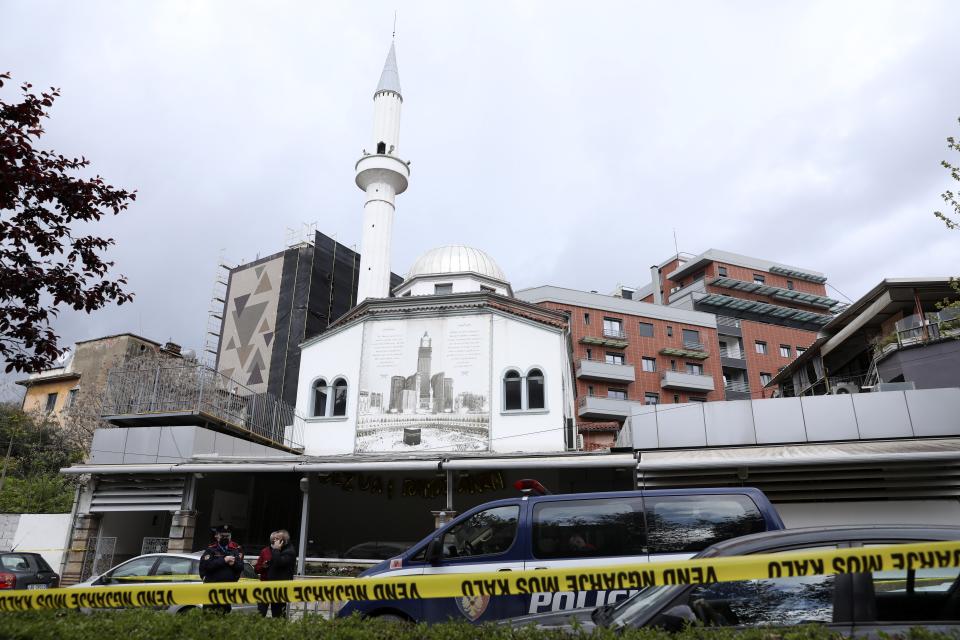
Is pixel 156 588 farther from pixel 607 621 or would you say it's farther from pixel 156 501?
pixel 156 501

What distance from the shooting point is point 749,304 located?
55781mm

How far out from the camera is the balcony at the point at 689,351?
47.2 metres

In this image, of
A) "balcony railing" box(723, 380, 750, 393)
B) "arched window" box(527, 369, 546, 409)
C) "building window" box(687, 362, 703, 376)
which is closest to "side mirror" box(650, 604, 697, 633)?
"arched window" box(527, 369, 546, 409)

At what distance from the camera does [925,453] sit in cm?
1284

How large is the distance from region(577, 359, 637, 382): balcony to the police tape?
129 ft

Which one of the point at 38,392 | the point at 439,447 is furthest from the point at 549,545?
the point at 38,392

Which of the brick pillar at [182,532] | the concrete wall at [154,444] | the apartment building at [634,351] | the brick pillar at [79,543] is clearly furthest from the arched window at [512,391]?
the apartment building at [634,351]

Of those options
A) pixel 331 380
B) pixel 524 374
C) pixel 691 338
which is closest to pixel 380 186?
pixel 331 380

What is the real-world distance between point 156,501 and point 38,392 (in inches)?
1391

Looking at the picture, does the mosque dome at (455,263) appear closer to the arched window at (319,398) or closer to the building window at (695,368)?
the arched window at (319,398)

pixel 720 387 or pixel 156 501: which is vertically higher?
pixel 720 387

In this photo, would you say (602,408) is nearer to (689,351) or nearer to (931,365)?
(689,351)

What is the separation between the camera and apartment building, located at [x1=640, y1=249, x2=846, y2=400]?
Answer: 5112 cm

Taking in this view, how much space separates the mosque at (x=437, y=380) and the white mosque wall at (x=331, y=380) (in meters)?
0.04
